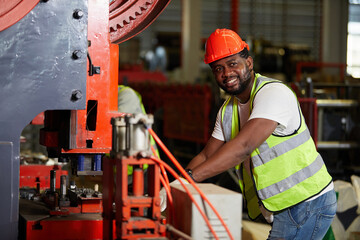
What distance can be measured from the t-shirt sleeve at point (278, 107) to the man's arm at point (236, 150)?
4 centimetres

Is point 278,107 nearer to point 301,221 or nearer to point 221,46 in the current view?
point 221,46

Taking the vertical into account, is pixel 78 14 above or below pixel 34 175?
above

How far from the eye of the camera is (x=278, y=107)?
2412 millimetres

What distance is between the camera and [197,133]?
840cm

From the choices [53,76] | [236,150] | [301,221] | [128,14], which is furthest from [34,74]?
[301,221]

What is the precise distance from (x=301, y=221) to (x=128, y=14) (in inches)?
48.0

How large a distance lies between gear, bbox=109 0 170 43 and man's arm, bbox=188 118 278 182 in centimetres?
64

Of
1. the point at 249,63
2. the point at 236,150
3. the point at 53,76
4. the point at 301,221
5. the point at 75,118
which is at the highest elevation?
the point at 249,63

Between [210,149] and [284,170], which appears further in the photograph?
[210,149]

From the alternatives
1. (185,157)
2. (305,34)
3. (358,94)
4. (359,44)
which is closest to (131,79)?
(185,157)

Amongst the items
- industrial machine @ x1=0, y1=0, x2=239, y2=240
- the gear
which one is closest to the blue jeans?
industrial machine @ x1=0, y1=0, x2=239, y2=240

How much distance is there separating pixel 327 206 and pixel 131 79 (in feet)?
37.3

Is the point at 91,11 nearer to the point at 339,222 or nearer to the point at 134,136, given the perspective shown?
the point at 134,136

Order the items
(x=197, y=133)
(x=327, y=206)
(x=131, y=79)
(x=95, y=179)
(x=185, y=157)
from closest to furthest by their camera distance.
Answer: (x=327, y=206), (x=95, y=179), (x=197, y=133), (x=185, y=157), (x=131, y=79)
